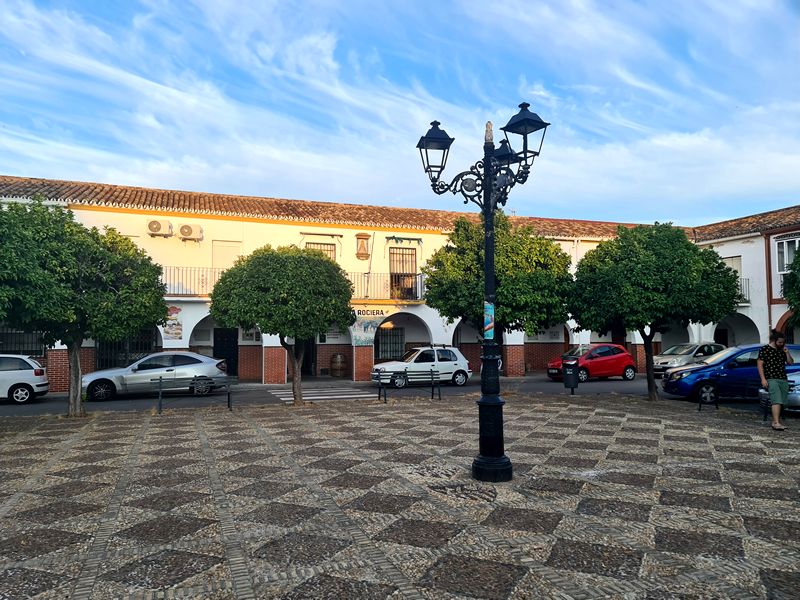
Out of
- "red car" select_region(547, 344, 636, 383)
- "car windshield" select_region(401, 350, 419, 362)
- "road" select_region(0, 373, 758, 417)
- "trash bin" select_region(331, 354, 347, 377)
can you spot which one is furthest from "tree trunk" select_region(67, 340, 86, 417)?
"red car" select_region(547, 344, 636, 383)

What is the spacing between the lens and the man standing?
9633mm

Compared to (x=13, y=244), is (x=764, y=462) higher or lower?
lower

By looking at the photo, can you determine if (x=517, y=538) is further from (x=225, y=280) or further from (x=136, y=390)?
(x=136, y=390)

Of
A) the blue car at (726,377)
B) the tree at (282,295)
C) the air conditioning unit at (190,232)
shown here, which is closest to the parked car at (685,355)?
the blue car at (726,377)

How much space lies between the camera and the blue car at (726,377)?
1312cm

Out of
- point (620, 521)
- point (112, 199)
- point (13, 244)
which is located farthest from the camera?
point (112, 199)

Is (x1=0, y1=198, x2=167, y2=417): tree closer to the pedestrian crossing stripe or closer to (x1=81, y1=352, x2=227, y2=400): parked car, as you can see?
(x1=81, y1=352, x2=227, y2=400): parked car

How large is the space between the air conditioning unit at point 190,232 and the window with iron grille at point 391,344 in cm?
899

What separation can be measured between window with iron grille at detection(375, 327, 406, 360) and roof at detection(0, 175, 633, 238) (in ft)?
16.1

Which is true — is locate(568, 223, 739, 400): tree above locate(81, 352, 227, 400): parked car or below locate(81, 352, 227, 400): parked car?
above

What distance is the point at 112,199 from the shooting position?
20.6 metres

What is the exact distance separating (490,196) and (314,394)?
39.5 ft

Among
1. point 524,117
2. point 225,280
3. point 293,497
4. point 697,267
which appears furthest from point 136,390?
point 697,267

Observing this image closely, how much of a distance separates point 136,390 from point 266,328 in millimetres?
5663
